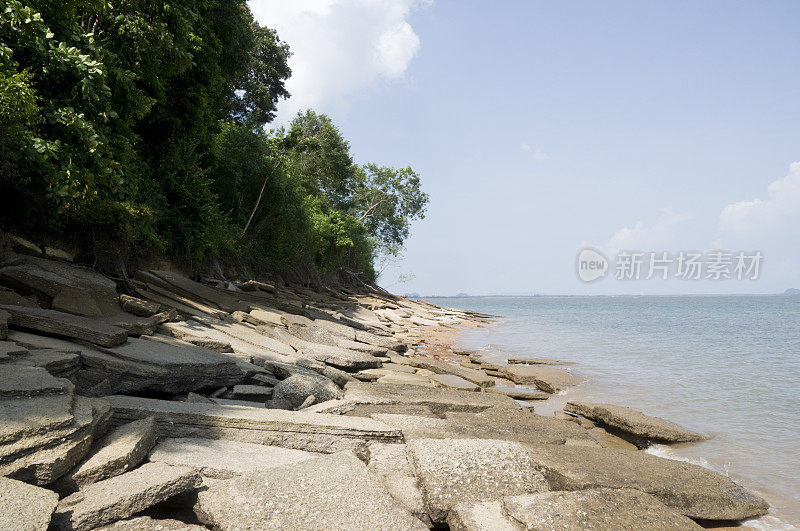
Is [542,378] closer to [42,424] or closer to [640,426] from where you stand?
[640,426]

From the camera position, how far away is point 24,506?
191cm

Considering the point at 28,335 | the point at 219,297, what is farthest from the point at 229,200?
the point at 28,335

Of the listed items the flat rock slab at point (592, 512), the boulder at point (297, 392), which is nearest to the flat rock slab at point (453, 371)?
the boulder at point (297, 392)

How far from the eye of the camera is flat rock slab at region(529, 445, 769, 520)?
326cm

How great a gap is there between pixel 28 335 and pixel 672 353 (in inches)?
653

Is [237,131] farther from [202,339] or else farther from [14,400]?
[14,400]

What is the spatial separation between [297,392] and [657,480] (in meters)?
3.34

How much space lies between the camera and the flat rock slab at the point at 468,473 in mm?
2760

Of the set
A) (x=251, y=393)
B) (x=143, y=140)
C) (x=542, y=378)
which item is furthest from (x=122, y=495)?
(x=143, y=140)

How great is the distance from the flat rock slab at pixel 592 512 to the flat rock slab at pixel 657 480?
36 centimetres

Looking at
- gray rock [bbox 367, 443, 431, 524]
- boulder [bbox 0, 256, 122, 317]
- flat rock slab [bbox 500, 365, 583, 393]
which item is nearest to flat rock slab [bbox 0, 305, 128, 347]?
boulder [bbox 0, 256, 122, 317]

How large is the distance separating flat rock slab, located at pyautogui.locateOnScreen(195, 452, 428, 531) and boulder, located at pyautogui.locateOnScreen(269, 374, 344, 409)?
1880 millimetres

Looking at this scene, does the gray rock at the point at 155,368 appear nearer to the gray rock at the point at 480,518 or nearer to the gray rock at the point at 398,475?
the gray rock at the point at 398,475

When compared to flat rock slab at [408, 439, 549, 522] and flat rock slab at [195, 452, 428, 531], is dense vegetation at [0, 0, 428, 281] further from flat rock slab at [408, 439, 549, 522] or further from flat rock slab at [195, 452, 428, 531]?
flat rock slab at [408, 439, 549, 522]
